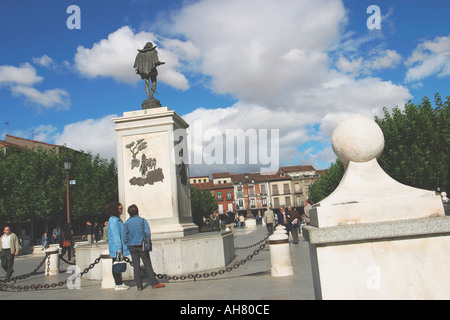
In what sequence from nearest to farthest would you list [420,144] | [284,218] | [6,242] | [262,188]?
1. [6,242]
2. [284,218]
3. [420,144]
4. [262,188]

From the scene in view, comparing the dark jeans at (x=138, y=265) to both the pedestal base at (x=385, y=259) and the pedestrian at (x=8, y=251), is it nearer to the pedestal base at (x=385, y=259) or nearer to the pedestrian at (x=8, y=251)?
the pedestal base at (x=385, y=259)

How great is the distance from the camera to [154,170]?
33.0ft

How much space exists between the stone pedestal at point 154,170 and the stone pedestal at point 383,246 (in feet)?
22.6

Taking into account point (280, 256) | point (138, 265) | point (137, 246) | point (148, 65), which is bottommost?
point (280, 256)

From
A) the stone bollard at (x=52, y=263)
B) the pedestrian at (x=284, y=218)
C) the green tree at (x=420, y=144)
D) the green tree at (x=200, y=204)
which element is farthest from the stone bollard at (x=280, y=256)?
the green tree at (x=200, y=204)

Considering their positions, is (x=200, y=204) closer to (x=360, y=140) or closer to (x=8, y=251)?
(x=8, y=251)

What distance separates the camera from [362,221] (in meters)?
3.05

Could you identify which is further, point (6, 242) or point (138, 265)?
point (6, 242)

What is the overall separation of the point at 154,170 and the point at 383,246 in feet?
25.7

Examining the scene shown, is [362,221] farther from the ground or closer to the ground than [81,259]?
farther from the ground

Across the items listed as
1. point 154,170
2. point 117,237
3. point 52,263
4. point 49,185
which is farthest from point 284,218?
point 49,185
